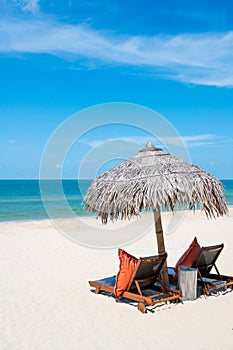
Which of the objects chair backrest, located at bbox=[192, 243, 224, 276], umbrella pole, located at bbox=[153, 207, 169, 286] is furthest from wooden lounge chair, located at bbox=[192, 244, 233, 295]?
umbrella pole, located at bbox=[153, 207, 169, 286]

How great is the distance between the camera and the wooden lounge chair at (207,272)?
5.57 m

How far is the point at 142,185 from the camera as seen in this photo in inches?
206

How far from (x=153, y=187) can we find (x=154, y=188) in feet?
0.07

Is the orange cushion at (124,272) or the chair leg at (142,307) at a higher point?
the orange cushion at (124,272)

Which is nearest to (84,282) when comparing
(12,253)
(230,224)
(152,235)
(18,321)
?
(18,321)

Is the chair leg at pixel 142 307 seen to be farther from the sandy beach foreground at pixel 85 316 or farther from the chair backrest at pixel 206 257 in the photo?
the chair backrest at pixel 206 257

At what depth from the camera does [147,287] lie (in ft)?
18.2

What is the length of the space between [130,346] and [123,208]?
1.81 metres

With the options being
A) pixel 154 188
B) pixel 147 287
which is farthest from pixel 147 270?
pixel 154 188

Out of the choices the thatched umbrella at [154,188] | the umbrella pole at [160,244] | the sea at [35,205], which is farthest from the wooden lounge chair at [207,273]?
the sea at [35,205]

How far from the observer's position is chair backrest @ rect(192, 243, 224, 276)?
561cm

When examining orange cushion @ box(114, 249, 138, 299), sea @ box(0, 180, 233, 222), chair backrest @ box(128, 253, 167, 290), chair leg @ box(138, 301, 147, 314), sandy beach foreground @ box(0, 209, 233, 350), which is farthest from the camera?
sea @ box(0, 180, 233, 222)

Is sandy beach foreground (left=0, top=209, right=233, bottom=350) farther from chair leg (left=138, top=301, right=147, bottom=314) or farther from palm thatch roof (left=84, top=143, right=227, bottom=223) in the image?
palm thatch roof (left=84, top=143, right=227, bottom=223)

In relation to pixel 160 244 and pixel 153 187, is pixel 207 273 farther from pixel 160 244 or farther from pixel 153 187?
pixel 153 187
